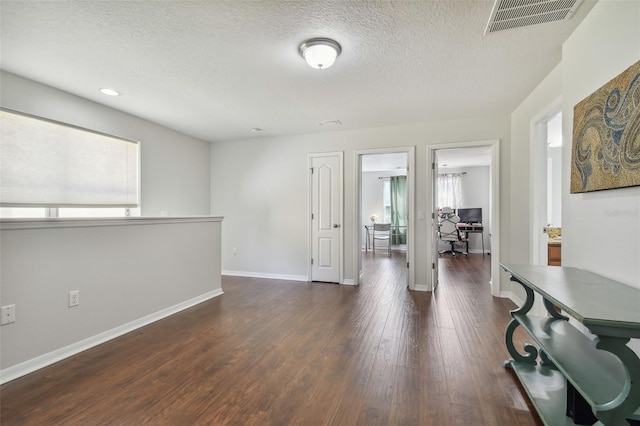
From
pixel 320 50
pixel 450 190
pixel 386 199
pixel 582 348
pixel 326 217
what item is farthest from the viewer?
pixel 386 199

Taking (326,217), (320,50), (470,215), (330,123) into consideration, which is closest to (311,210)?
(326,217)

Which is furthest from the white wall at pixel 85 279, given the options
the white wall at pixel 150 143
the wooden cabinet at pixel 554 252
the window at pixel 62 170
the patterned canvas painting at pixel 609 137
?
the wooden cabinet at pixel 554 252

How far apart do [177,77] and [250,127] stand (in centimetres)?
167

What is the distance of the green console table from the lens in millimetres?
1017

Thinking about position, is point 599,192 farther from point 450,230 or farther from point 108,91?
point 450,230

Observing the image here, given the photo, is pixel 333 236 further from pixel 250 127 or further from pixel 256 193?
pixel 250 127

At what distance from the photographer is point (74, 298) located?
2320 mm

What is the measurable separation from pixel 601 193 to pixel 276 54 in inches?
97.1

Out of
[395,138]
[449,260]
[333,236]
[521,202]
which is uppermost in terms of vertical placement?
[395,138]

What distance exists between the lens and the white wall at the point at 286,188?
4.12 m

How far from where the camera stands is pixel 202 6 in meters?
1.80

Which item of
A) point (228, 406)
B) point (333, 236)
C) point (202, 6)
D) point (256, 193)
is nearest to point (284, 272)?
point (333, 236)

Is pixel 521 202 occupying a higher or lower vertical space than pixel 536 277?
higher

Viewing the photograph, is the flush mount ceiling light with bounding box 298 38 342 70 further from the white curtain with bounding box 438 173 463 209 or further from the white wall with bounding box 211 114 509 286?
the white curtain with bounding box 438 173 463 209
